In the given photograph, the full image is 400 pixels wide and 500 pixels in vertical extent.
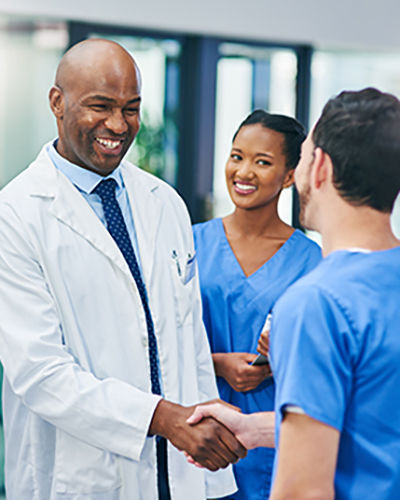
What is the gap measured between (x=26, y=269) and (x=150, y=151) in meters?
2.48

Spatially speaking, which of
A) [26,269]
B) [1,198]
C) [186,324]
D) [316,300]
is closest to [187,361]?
[186,324]

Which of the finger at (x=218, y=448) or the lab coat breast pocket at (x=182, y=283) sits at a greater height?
the lab coat breast pocket at (x=182, y=283)

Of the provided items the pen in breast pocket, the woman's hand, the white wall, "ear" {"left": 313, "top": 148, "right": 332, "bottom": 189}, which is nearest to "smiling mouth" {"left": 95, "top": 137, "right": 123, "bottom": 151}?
the pen in breast pocket

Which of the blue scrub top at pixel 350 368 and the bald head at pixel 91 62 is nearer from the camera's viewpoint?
the blue scrub top at pixel 350 368

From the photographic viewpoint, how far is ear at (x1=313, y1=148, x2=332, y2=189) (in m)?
1.00

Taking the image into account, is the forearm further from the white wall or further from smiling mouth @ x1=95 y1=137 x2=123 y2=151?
the white wall

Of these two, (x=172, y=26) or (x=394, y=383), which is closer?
(x=394, y=383)

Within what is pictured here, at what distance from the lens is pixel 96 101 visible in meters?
1.52

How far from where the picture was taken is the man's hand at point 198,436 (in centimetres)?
142

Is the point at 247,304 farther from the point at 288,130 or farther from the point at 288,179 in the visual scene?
the point at 288,130

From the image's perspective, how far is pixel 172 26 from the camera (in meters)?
3.62

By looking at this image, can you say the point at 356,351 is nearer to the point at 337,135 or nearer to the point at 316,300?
the point at 316,300

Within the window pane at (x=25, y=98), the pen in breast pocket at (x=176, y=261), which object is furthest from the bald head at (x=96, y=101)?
the window pane at (x=25, y=98)

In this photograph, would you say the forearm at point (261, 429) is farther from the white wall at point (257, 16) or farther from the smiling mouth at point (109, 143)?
the white wall at point (257, 16)
